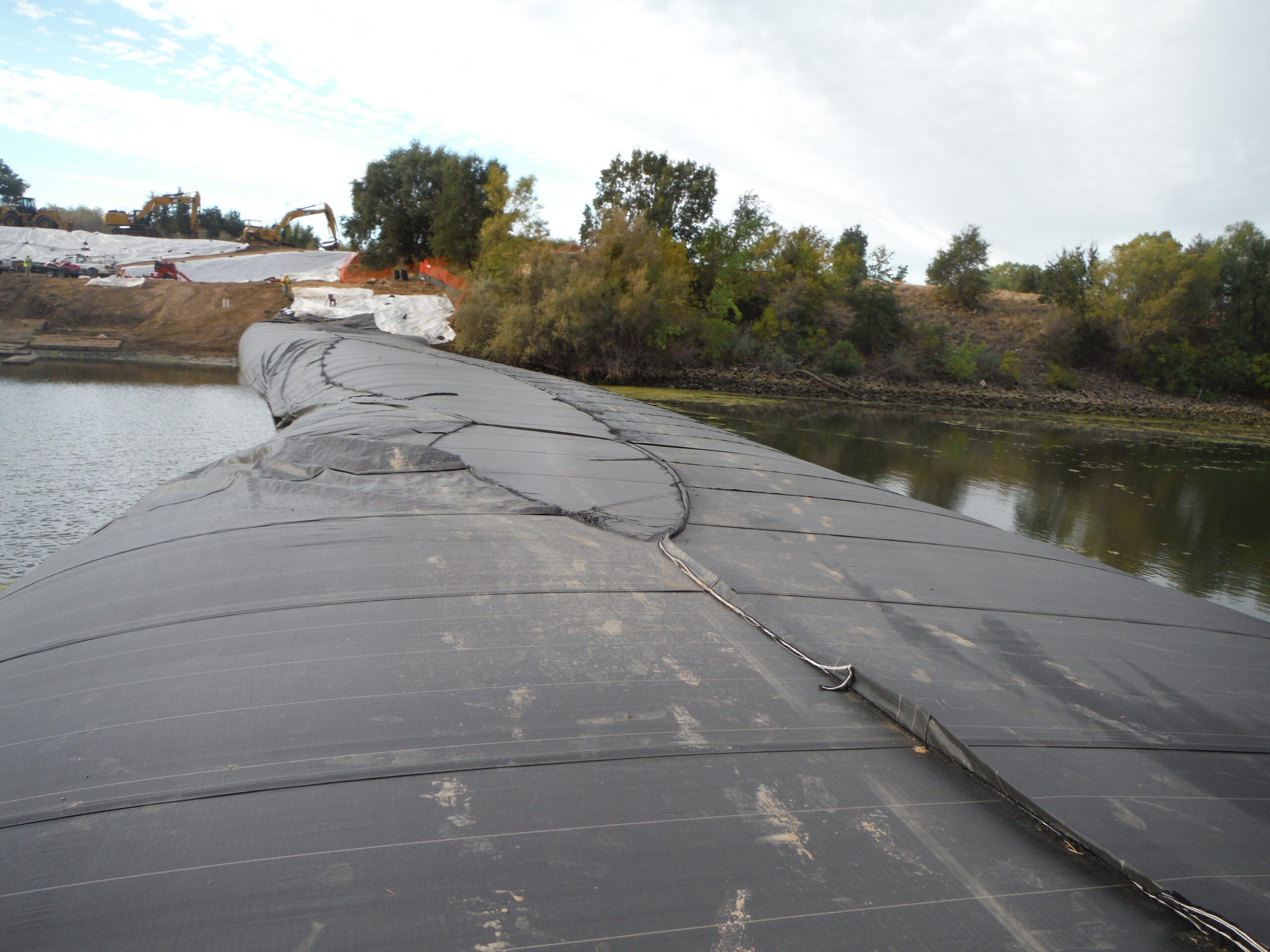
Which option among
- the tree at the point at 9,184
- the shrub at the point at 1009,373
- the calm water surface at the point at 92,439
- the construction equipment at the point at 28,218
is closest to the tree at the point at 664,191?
the shrub at the point at 1009,373

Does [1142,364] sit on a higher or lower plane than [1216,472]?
higher

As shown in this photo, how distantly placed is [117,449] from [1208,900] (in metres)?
8.54

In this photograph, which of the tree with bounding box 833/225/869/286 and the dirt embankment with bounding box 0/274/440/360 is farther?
the tree with bounding box 833/225/869/286

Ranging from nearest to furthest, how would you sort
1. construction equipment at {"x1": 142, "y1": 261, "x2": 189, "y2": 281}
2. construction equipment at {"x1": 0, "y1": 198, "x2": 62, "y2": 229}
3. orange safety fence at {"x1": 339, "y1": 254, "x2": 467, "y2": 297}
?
construction equipment at {"x1": 142, "y1": 261, "x2": 189, "y2": 281} → orange safety fence at {"x1": 339, "y1": 254, "x2": 467, "y2": 297} → construction equipment at {"x1": 0, "y1": 198, "x2": 62, "y2": 229}

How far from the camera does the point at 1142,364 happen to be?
25.6m

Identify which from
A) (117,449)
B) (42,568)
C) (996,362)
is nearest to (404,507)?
(42,568)

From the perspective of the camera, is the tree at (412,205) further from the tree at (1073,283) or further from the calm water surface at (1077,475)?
the tree at (1073,283)

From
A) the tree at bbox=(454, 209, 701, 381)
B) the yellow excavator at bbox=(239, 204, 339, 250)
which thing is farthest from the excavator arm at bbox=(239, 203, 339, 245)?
the tree at bbox=(454, 209, 701, 381)

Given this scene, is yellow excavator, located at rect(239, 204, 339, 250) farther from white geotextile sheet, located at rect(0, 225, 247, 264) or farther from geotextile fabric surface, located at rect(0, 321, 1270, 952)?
geotextile fabric surface, located at rect(0, 321, 1270, 952)

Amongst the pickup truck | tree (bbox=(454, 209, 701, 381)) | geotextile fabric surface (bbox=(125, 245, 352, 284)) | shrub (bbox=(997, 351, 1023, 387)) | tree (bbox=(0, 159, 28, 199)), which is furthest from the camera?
tree (bbox=(0, 159, 28, 199))

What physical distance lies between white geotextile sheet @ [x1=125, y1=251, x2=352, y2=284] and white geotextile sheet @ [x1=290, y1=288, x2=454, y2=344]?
427cm

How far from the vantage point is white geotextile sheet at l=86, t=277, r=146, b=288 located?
1961cm

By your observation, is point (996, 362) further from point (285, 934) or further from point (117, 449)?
point (285, 934)

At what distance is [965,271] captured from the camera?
3044 cm
